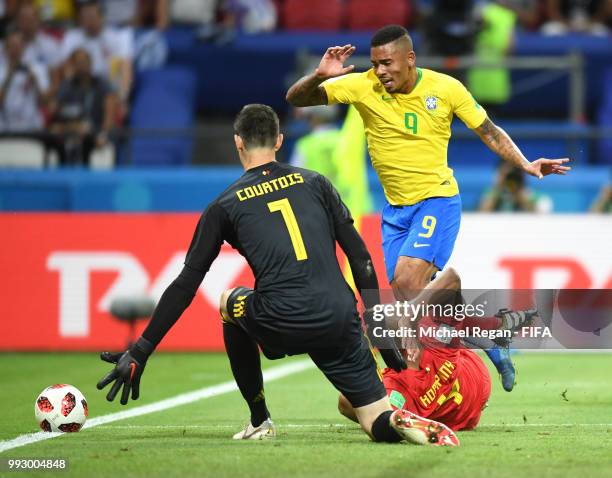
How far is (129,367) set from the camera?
21.3ft

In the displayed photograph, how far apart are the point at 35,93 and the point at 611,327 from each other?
11.1m

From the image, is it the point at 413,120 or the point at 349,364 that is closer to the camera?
the point at 349,364

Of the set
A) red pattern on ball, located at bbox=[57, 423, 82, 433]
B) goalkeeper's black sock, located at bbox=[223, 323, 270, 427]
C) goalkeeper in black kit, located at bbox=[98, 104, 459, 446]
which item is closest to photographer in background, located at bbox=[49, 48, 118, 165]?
red pattern on ball, located at bbox=[57, 423, 82, 433]

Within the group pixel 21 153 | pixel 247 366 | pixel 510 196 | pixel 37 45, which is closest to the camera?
pixel 247 366

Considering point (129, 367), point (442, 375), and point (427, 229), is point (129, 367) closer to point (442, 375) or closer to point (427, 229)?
point (442, 375)

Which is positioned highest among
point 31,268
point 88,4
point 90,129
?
point 88,4

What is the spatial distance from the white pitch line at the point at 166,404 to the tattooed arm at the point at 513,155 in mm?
2906

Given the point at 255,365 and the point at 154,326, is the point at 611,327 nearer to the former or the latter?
the point at 255,365

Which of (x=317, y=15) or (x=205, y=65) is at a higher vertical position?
(x=317, y=15)

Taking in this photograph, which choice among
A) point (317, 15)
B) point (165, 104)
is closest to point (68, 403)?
point (165, 104)

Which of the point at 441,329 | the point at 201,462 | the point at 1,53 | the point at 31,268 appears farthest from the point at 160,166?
the point at 201,462

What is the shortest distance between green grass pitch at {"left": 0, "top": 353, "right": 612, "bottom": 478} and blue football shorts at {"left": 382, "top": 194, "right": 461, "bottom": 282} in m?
1.14

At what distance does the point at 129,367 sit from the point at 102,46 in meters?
11.6

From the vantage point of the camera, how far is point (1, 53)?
700 inches
